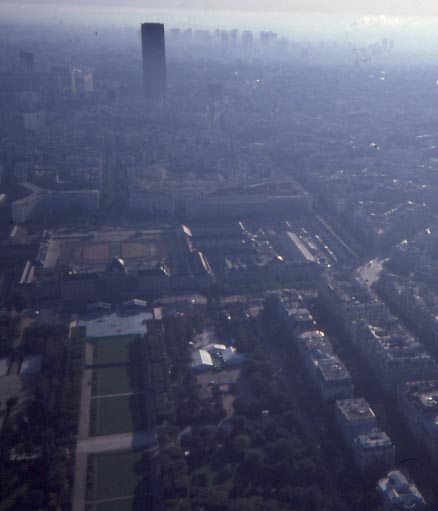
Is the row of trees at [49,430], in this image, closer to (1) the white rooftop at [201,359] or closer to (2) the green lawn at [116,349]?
(2) the green lawn at [116,349]

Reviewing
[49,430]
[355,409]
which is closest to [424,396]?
[355,409]

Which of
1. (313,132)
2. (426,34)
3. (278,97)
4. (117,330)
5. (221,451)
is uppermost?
(426,34)

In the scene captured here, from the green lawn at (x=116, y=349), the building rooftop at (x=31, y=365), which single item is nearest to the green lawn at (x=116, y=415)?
the green lawn at (x=116, y=349)

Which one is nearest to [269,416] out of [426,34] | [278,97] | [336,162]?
[336,162]

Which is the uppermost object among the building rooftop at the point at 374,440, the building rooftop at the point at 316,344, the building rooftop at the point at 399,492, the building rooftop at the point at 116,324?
the building rooftop at the point at 116,324

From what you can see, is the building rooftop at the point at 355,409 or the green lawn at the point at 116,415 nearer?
the building rooftop at the point at 355,409

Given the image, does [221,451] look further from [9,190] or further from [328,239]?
[9,190]

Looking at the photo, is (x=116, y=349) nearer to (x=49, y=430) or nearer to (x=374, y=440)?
(x=49, y=430)
